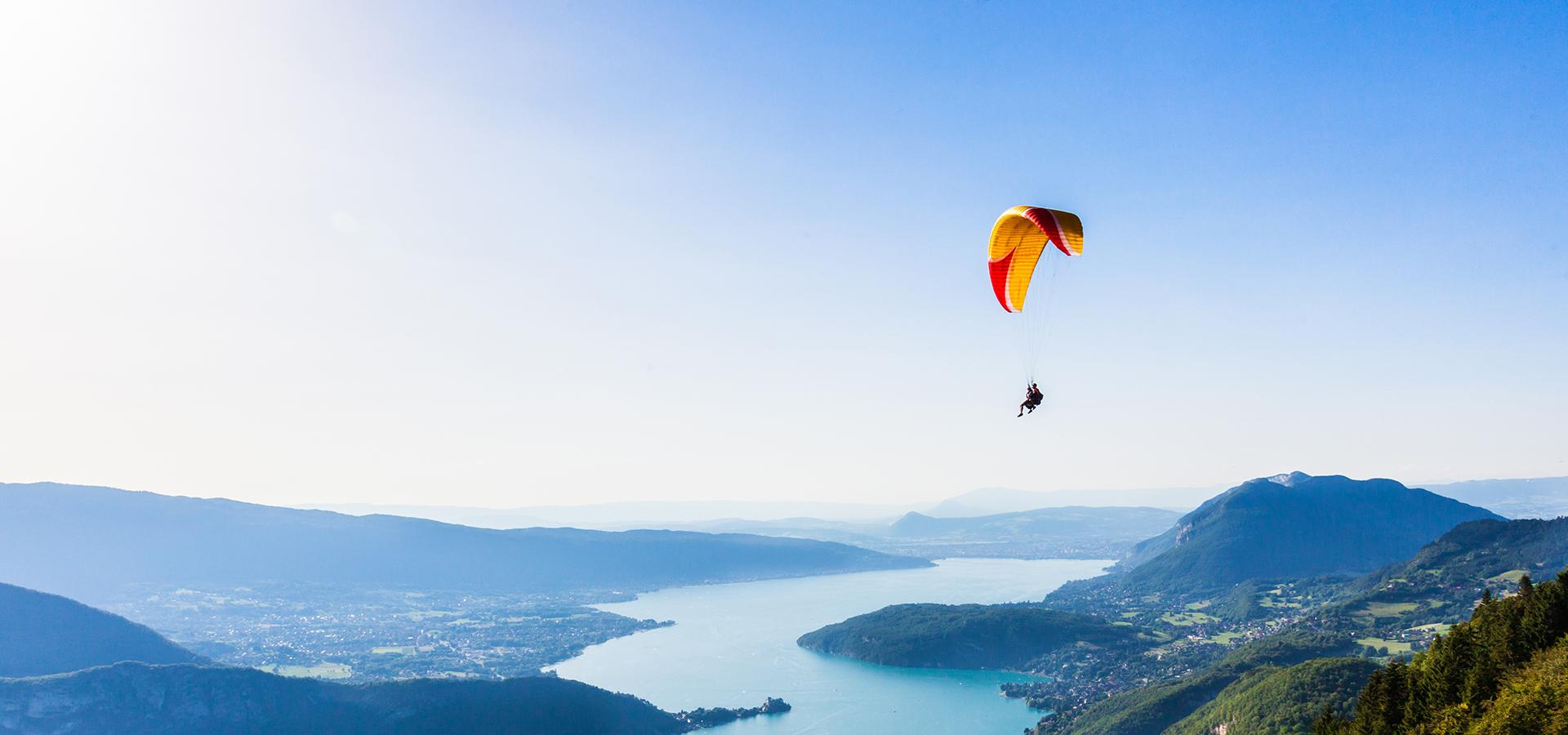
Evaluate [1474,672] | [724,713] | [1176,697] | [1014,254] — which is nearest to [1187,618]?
[1176,697]

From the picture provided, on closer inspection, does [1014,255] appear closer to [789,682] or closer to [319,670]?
[789,682]

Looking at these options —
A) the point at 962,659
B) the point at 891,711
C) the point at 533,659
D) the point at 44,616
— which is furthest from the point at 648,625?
the point at 44,616

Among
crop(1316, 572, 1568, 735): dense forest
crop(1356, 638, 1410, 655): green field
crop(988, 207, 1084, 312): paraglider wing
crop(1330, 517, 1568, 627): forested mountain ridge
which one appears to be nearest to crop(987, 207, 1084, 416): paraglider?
crop(988, 207, 1084, 312): paraglider wing

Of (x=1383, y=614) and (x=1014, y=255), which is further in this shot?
(x=1383, y=614)

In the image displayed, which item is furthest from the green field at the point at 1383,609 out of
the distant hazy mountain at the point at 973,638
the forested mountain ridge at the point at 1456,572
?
the distant hazy mountain at the point at 973,638

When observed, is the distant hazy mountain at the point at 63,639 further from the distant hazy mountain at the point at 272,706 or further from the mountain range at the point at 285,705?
the distant hazy mountain at the point at 272,706
